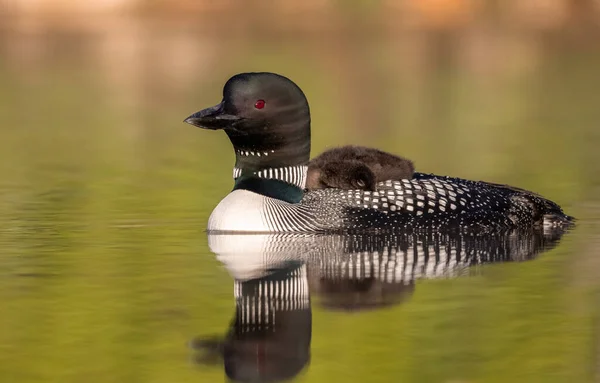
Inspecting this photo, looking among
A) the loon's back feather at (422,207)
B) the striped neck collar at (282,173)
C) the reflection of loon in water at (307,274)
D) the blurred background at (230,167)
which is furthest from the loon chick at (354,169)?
the blurred background at (230,167)

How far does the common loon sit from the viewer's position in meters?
8.95

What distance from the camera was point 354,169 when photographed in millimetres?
9062

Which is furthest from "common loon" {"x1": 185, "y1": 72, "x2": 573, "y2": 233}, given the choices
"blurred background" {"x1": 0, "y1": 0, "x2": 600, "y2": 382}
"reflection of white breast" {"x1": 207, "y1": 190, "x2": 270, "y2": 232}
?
"blurred background" {"x1": 0, "y1": 0, "x2": 600, "y2": 382}

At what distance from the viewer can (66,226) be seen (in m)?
9.59

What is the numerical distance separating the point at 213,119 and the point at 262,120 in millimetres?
292

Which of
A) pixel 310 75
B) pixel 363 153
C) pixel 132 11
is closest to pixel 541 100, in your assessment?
pixel 310 75

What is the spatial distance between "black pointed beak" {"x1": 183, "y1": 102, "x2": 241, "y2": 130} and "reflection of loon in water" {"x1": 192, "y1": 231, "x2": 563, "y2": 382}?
597mm

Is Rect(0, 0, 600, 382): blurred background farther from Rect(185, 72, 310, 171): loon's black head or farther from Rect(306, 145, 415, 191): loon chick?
Rect(306, 145, 415, 191): loon chick

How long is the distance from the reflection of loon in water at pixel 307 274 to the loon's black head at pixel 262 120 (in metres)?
0.48

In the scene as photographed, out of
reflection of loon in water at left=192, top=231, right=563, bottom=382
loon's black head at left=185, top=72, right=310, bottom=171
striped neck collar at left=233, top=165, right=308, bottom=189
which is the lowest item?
reflection of loon in water at left=192, top=231, right=563, bottom=382

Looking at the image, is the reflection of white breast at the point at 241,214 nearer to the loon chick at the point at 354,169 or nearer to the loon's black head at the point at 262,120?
the loon's black head at the point at 262,120

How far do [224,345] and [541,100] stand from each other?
14.3 metres

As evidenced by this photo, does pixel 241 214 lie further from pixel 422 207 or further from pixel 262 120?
pixel 422 207

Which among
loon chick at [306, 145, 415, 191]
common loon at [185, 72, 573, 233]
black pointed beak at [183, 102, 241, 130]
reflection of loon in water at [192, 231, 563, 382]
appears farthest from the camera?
loon chick at [306, 145, 415, 191]
